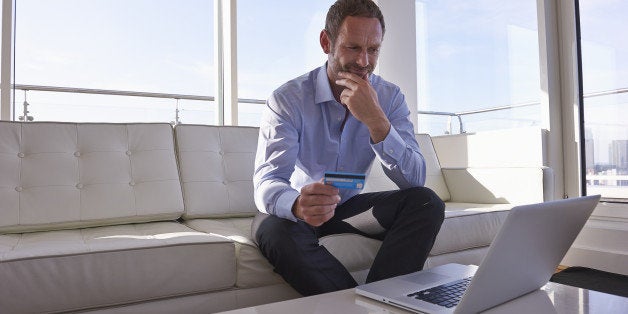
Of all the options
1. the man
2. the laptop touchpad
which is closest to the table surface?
the laptop touchpad

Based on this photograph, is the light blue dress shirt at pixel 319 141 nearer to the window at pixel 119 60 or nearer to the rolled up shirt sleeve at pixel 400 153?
the rolled up shirt sleeve at pixel 400 153

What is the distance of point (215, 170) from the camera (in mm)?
1902

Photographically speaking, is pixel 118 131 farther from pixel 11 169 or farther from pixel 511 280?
pixel 511 280

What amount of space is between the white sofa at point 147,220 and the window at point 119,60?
5.54 ft

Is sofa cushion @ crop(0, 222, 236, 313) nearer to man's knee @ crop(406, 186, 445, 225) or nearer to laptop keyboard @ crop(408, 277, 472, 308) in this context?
man's knee @ crop(406, 186, 445, 225)

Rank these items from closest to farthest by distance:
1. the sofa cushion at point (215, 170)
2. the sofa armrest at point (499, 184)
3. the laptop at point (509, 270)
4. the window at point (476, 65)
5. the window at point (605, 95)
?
the laptop at point (509, 270) → the sofa cushion at point (215, 170) → the sofa armrest at point (499, 184) → the window at point (605, 95) → the window at point (476, 65)

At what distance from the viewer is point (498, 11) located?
125 inches

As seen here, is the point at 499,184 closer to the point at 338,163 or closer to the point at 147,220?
the point at 338,163

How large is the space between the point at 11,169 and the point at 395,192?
135 cm

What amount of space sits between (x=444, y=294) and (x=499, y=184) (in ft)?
5.13

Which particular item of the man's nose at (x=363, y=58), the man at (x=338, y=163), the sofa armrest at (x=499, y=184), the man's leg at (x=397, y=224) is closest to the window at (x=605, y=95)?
the sofa armrest at (x=499, y=184)

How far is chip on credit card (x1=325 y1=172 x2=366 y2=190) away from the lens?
2.52 ft

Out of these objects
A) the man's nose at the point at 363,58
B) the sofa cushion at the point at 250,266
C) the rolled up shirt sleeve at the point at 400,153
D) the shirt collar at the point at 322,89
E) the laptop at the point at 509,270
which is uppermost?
the man's nose at the point at 363,58

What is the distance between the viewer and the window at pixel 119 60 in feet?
11.2
